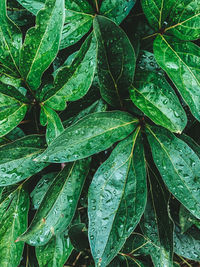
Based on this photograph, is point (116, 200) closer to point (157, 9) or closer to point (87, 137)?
point (87, 137)

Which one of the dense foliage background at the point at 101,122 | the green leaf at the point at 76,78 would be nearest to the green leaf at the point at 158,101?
the dense foliage background at the point at 101,122

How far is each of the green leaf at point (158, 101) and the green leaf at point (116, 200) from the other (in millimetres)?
97

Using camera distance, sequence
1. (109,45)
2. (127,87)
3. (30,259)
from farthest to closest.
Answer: (30,259), (127,87), (109,45)

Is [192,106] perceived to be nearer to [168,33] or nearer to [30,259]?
[168,33]

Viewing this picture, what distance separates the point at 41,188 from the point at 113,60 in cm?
46

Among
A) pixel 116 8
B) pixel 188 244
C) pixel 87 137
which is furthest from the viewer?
pixel 188 244

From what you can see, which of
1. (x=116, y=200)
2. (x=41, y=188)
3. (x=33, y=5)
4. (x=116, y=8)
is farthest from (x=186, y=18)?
(x=41, y=188)

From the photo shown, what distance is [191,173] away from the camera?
68cm

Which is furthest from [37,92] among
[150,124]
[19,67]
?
[150,124]

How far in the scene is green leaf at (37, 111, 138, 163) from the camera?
24.6 inches

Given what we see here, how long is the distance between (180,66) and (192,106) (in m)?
0.12

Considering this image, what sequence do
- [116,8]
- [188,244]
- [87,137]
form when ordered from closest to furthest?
[87,137] < [116,8] < [188,244]

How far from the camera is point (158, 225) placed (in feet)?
2.60

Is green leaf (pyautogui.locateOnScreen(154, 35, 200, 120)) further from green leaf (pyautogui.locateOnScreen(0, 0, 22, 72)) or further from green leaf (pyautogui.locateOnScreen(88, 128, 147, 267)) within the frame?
green leaf (pyautogui.locateOnScreen(0, 0, 22, 72))
